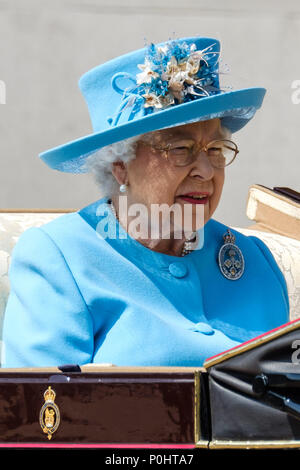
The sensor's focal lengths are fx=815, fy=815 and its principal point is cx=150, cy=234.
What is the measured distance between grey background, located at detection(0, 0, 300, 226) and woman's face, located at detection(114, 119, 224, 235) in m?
2.80

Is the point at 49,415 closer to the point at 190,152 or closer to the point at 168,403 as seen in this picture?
the point at 168,403

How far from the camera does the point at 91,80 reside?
7.86 ft

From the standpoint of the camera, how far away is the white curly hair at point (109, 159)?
2.27 m

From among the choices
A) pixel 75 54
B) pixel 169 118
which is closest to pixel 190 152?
pixel 169 118

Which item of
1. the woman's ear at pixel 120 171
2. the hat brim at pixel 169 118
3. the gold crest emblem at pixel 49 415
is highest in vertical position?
the hat brim at pixel 169 118

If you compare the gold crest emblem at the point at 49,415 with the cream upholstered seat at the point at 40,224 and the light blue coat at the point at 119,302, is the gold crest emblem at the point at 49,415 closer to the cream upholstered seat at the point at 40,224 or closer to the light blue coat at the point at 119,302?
the light blue coat at the point at 119,302

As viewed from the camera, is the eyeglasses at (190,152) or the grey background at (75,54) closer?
the eyeglasses at (190,152)

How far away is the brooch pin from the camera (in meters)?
2.50

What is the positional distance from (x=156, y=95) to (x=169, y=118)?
108 mm

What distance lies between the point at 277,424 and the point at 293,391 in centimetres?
8

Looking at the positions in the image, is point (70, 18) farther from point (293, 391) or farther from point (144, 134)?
point (293, 391)

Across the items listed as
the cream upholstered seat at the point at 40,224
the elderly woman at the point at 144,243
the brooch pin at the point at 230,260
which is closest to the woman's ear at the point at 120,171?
the elderly woman at the point at 144,243

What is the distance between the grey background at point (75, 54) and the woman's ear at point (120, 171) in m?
2.70

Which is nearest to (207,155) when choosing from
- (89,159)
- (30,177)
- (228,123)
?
(228,123)
